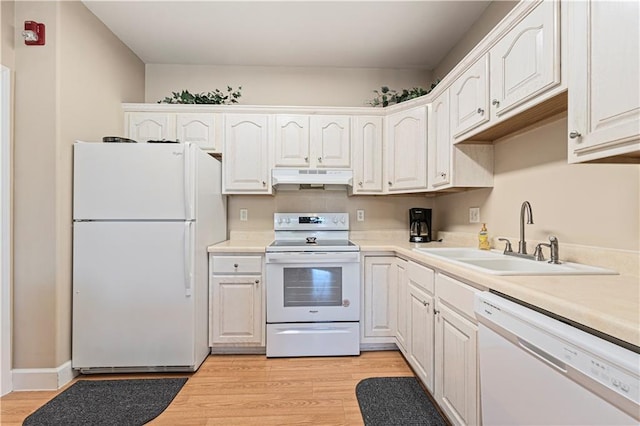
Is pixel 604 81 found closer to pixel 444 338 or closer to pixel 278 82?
pixel 444 338

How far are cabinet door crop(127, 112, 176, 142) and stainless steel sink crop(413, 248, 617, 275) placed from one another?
2437mm

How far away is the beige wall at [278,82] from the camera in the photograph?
322cm

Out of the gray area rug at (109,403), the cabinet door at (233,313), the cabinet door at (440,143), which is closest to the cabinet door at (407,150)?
the cabinet door at (440,143)

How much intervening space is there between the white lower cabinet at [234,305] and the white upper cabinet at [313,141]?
1051 mm

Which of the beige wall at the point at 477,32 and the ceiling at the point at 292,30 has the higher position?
the ceiling at the point at 292,30

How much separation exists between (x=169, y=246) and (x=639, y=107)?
7.90 ft

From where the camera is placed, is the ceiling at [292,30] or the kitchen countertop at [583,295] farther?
the ceiling at [292,30]

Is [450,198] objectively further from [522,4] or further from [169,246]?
[169,246]

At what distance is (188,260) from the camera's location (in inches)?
85.0

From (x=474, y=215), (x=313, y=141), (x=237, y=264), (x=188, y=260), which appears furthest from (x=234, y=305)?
(x=474, y=215)

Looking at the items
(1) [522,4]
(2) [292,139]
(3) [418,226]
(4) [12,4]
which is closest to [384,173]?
(3) [418,226]

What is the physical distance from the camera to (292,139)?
9.50 feet

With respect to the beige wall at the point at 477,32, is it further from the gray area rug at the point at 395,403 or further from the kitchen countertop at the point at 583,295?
the gray area rug at the point at 395,403

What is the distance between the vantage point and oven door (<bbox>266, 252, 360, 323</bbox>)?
97.8 inches
